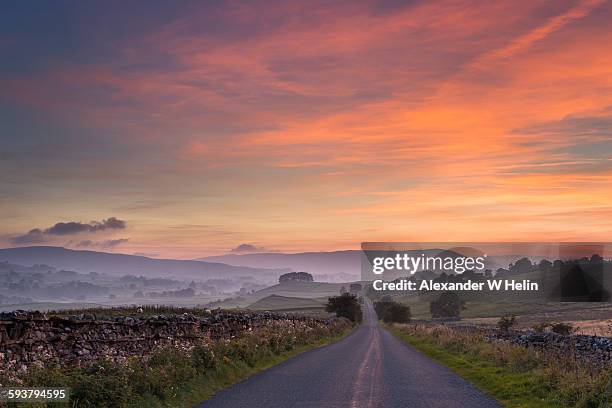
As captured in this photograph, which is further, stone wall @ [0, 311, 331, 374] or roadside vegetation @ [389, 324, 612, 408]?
roadside vegetation @ [389, 324, 612, 408]

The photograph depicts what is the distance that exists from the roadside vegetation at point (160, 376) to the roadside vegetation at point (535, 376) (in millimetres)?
10426

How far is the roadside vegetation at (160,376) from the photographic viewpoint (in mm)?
16594

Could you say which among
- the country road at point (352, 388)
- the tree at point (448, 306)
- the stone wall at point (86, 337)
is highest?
the stone wall at point (86, 337)

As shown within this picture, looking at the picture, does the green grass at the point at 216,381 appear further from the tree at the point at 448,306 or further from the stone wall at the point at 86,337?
the tree at the point at 448,306

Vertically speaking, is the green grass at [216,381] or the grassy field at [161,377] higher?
the grassy field at [161,377]

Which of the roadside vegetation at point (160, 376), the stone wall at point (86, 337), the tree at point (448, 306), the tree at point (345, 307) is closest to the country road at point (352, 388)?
the roadside vegetation at point (160, 376)

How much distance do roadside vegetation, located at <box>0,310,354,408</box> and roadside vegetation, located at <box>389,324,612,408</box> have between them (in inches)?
410

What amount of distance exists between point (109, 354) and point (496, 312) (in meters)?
150

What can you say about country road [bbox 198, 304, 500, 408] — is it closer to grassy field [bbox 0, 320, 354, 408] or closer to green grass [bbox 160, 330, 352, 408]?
green grass [bbox 160, 330, 352, 408]

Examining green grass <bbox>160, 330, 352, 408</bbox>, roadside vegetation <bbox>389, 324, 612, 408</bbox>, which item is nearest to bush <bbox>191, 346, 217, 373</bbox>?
green grass <bbox>160, 330, 352, 408</bbox>

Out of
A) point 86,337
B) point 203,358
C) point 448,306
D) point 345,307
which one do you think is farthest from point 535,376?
point 448,306

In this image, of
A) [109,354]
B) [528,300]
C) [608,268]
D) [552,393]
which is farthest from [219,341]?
[608,268]

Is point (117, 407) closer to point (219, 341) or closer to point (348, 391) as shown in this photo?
point (348, 391)

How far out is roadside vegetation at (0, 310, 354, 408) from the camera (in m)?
16.6
